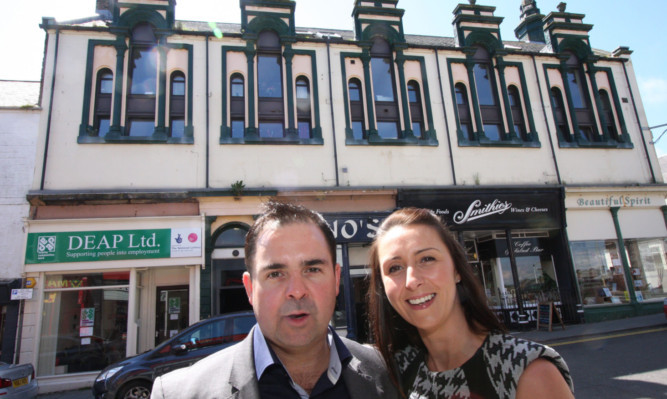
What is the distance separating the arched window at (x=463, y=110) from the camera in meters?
14.6

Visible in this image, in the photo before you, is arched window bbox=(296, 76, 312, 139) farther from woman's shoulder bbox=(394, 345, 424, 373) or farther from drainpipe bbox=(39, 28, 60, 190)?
woman's shoulder bbox=(394, 345, 424, 373)

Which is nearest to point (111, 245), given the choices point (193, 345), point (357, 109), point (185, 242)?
point (185, 242)

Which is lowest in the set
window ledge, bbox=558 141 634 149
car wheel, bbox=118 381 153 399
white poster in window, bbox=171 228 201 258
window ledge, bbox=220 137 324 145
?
car wheel, bbox=118 381 153 399

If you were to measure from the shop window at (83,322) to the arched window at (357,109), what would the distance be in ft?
30.7

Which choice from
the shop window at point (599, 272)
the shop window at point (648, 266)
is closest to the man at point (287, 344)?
the shop window at point (599, 272)

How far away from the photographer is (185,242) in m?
11.1

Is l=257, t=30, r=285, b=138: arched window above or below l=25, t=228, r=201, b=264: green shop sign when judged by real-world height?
above

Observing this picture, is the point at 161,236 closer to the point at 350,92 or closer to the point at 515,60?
the point at 350,92

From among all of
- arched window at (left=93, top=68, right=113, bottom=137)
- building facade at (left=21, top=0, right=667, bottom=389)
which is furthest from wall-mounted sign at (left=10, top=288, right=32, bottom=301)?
arched window at (left=93, top=68, right=113, bottom=137)

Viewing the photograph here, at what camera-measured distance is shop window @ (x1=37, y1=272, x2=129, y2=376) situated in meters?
10.0

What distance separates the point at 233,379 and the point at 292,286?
20.9 inches

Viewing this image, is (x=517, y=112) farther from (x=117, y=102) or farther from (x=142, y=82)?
(x=117, y=102)

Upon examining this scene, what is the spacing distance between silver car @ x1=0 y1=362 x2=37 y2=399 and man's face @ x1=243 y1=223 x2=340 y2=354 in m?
7.59

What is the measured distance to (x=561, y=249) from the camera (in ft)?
45.2
